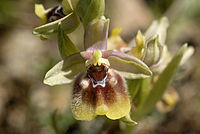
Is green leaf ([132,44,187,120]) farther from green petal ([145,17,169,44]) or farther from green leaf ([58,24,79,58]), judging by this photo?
green leaf ([58,24,79,58])

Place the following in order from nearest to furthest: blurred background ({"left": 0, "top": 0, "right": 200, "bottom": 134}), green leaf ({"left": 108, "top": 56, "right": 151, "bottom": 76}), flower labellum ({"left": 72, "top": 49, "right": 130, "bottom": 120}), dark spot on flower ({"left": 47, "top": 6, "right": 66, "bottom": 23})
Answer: flower labellum ({"left": 72, "top": 49, "right": 130, "bottom": 120})
green leaf ({"left": 108, "top": 56, "right": 151, "bottom": 76})
dark spot on flower ({"left": 47, "top": 6, "right": 66, "bottom": 23})
blurred background ({"left": 0, "top": 0, "right": 200, "bottom": 134})

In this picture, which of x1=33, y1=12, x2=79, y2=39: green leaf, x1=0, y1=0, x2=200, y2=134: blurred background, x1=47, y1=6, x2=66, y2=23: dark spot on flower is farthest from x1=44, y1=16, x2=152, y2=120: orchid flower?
x1=0, y1=0, x2=200, y2=134: blurred background

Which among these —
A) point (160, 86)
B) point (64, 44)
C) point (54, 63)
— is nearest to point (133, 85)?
point (160, 86)

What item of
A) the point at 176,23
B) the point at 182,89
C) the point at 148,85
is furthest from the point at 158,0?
the point at 148,85

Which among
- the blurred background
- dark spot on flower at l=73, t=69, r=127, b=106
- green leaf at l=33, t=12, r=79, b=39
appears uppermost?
green leaf at l=33, t=12, r=79, b=39

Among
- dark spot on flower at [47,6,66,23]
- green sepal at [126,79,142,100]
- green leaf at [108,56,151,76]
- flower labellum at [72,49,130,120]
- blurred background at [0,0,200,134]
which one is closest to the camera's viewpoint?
flower labellum at [72,49,130,120]
